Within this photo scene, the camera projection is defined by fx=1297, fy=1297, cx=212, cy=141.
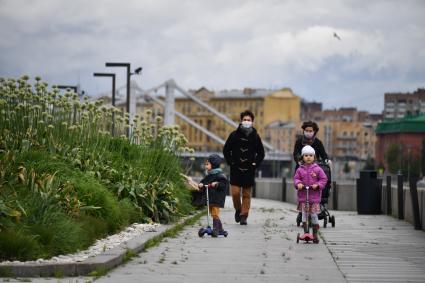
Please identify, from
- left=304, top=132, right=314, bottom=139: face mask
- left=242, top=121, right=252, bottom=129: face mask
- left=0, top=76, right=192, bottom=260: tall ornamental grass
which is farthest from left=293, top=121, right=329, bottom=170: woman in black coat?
left=0, top=76, right=192, bottom=260: tall ornamental grass

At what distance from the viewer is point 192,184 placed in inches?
918

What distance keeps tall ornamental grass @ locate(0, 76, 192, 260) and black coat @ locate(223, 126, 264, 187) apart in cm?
105

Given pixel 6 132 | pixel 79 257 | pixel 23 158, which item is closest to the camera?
pixel 79 257

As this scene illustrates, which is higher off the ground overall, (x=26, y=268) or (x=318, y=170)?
(x=318, y=170)

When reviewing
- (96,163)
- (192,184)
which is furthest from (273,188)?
(96,163)

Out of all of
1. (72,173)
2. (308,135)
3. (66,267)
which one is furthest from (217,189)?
(66,267)

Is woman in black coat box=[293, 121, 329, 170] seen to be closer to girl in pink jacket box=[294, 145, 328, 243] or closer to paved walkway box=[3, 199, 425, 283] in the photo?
paved walkway box=[3, 199, 425, 283]

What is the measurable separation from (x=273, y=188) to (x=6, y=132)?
31928mm

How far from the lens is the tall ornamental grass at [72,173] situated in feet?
41.8

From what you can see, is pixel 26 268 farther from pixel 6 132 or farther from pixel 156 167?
pixel 156 167

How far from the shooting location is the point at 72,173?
55.1 feet

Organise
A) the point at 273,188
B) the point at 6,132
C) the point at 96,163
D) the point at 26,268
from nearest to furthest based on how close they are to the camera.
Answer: the point at 26,268 → the point at 6,132 → the point at 96,163 → the point at 273,188

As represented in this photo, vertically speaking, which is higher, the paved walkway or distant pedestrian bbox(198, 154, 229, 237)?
distant pedestrian bbox(198, 154, 229, 237)

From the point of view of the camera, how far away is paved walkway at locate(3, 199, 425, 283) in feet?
38.8
